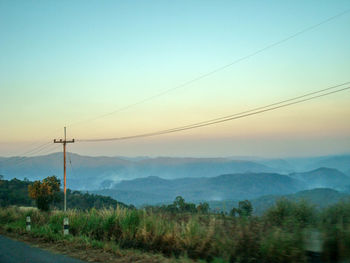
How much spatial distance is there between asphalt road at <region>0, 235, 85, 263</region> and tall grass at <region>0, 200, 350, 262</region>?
1525 millimetres

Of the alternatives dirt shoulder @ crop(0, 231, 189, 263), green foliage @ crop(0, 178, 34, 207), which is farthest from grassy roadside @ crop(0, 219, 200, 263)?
green foliage @ crop(0, 178, 34, 207)

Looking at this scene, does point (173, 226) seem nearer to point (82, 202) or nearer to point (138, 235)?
point (138, 235)

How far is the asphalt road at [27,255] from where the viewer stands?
9133 millimetres

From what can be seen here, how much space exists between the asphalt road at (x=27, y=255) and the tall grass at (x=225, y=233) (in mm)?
1525

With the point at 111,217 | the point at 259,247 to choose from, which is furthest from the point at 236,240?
the point at 111,217

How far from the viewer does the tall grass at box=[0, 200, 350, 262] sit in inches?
307

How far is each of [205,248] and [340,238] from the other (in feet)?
11.9

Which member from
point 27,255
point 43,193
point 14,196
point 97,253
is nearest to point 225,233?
point 97,253

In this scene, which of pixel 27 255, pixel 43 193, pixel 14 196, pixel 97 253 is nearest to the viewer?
pixel 97 253

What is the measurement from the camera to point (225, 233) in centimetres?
951

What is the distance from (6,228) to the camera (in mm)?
18000

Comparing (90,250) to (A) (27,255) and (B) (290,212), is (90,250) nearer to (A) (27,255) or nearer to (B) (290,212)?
(A) (27,255)

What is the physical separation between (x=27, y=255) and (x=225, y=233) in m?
6.19

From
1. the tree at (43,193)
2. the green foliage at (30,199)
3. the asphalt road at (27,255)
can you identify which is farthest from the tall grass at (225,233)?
the green foliage at (30,199)
